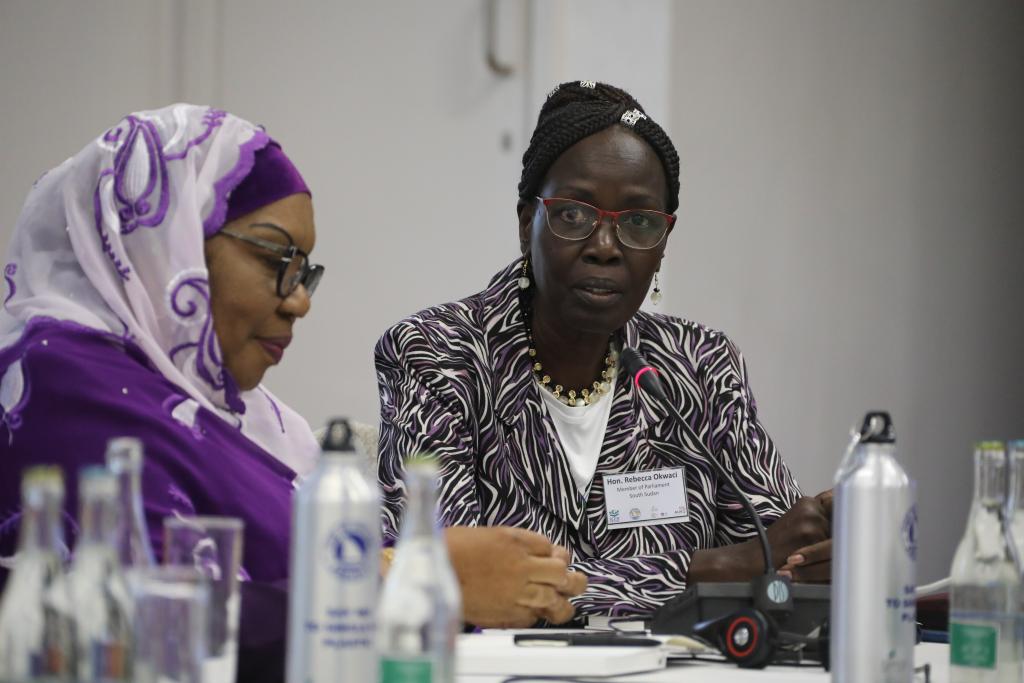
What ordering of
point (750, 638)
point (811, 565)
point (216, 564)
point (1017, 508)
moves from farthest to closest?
point (811, 565), point (750, 638), point (1017, 508), point (216, 564)

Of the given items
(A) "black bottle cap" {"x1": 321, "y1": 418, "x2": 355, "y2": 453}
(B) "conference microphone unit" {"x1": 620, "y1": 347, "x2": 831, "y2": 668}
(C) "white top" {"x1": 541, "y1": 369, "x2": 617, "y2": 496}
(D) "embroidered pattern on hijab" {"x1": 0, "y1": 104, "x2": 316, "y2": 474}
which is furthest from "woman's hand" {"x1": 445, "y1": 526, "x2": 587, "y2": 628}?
(A) "black bottle cap" {"x1": 321, "y1": 418, "x2": 355, "y2": 453}

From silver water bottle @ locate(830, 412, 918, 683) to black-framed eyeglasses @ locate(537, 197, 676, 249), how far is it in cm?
116

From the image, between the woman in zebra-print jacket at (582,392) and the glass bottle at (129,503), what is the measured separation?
1.11 metres

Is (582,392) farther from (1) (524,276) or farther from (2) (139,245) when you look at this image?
(2) (139,245)

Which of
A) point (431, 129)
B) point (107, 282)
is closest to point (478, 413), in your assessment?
point (107, 282)

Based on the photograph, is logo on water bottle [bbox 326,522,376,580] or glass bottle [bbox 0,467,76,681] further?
logo on water bottle [bbox 326,522,376,580]

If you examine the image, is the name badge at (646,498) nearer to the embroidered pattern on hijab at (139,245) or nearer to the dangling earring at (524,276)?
the dangling earring at (524,276)

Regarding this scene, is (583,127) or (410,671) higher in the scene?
(583,127)

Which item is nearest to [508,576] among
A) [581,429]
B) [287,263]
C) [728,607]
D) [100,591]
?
[728,607]

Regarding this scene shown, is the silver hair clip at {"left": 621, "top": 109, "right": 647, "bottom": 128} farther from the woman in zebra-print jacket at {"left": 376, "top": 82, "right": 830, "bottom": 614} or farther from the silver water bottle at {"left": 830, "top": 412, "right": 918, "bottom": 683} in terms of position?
the silver water bottle at {"left": 830, "top": 412, "right": 918, "bottom": 683}

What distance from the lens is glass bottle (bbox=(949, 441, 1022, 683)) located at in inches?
48.7

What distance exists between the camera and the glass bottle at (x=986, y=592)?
1236 millimetres

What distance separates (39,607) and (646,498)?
150cm

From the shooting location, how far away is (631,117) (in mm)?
2350
